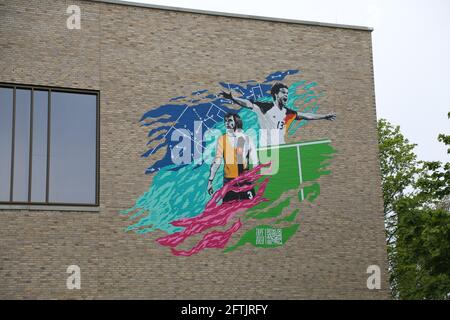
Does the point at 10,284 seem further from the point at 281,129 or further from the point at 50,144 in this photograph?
the point at 281,129

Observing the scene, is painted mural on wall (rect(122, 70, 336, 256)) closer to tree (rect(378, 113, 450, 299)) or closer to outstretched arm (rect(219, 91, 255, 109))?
outstretched arm (rect(219, 91, 255, 109))

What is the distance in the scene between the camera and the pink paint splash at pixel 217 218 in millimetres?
26969

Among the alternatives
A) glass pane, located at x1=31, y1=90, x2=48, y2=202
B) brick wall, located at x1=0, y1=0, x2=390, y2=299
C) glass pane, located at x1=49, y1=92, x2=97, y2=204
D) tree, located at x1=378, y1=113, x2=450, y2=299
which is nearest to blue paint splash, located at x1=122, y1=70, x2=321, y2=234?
brick wall, located at x1=0, y1=0, x2=390, y2=299

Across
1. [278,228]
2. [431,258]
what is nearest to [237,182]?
[278,228]

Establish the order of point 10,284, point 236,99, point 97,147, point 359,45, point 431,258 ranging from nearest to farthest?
point 10,284 → point 97,147 → point 236,99 → point 359,45 → point 431,258

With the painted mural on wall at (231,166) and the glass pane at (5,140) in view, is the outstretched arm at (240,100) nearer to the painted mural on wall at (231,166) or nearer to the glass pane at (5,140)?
the painted mural on wall at (231,166)

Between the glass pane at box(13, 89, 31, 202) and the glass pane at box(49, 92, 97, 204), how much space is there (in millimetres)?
773

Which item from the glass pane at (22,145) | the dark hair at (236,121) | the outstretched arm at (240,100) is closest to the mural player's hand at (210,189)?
the dark hair at (236,121)

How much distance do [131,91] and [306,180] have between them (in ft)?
22.7

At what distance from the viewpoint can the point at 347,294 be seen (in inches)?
1120

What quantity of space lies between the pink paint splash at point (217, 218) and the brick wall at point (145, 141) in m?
0.37

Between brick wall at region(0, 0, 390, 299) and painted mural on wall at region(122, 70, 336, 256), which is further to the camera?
painted mural on wall at region(122, 70, 336, 256)

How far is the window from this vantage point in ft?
84.9

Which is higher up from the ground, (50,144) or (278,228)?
(50,144)
